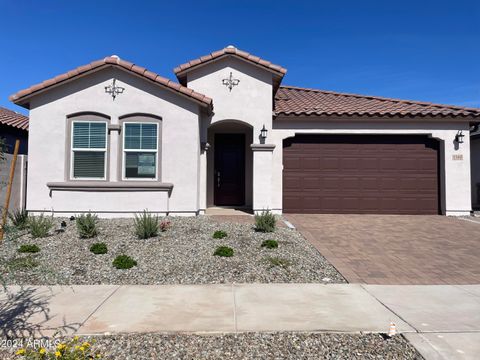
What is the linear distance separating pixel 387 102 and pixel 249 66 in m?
5.77

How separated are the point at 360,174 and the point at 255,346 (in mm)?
9758

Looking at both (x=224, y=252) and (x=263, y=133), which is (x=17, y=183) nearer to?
(x=224, y=252)

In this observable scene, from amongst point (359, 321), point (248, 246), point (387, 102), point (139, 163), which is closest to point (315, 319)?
point (359, 321)

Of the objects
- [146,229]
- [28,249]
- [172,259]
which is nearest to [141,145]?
[146,229]

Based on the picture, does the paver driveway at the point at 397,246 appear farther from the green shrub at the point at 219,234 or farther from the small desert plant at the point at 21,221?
the small desert plant at the point at 21,221

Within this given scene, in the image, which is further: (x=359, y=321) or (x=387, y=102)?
(x=387, y=102)

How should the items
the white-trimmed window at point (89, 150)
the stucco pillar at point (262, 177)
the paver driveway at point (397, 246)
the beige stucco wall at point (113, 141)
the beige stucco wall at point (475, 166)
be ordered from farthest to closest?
1. the beige stucco wall at point (475, 166)
2. the stucco pillar at point (262, 177)
3. the white-trimmed window at point (89, 150)
4. the beige stucco wall at point (113, 141)
5. the paver driveway at point (397, 246)

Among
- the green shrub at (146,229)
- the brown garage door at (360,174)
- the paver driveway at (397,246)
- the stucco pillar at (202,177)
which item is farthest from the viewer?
the brown garage door at (360,174)

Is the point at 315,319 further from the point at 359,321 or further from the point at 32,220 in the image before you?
the point at 32,220

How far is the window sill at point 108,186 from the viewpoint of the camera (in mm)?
10008

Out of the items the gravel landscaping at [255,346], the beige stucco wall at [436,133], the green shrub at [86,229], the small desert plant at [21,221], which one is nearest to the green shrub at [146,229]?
the green shrub at [86,229]

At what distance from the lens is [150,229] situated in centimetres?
768

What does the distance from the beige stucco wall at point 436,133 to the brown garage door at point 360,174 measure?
246 millimetres

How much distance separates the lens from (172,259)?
6.41 meters
